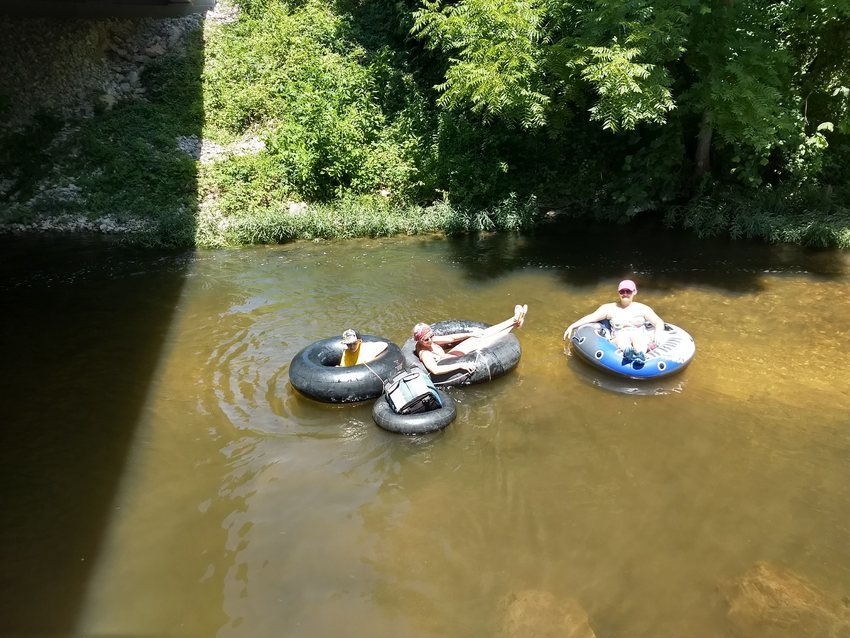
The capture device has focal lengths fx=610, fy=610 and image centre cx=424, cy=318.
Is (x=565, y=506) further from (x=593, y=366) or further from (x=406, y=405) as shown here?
(x=593, y=366)

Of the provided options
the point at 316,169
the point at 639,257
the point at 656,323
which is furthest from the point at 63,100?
the point at 656,323

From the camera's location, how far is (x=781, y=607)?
4.59 m

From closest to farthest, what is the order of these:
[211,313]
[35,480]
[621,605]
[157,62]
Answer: [621,605], [35,480], [211,313], [157,62]

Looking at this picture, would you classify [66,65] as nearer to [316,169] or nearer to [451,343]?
[316,169]

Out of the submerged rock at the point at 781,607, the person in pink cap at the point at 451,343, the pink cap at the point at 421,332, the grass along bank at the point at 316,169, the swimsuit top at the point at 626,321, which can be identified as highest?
the grass along bank at the point at 316,169

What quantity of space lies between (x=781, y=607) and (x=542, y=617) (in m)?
1.79

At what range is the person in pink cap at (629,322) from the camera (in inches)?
304

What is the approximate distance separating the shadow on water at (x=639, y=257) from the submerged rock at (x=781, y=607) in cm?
675

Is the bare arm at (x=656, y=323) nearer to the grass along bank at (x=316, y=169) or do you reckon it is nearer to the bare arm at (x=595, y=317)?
the bare arm at (x=595, y=317)

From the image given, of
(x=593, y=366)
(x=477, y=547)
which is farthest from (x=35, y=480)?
(x=593, y=366)

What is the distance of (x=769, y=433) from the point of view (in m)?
6.67

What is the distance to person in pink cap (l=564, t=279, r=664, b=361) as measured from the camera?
7.73 meters

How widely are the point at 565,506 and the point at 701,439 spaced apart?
1.95 m

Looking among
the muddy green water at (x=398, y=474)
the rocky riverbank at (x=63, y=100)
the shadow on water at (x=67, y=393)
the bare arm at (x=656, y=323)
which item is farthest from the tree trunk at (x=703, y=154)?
the shadow on water at (x=67, y=393)
